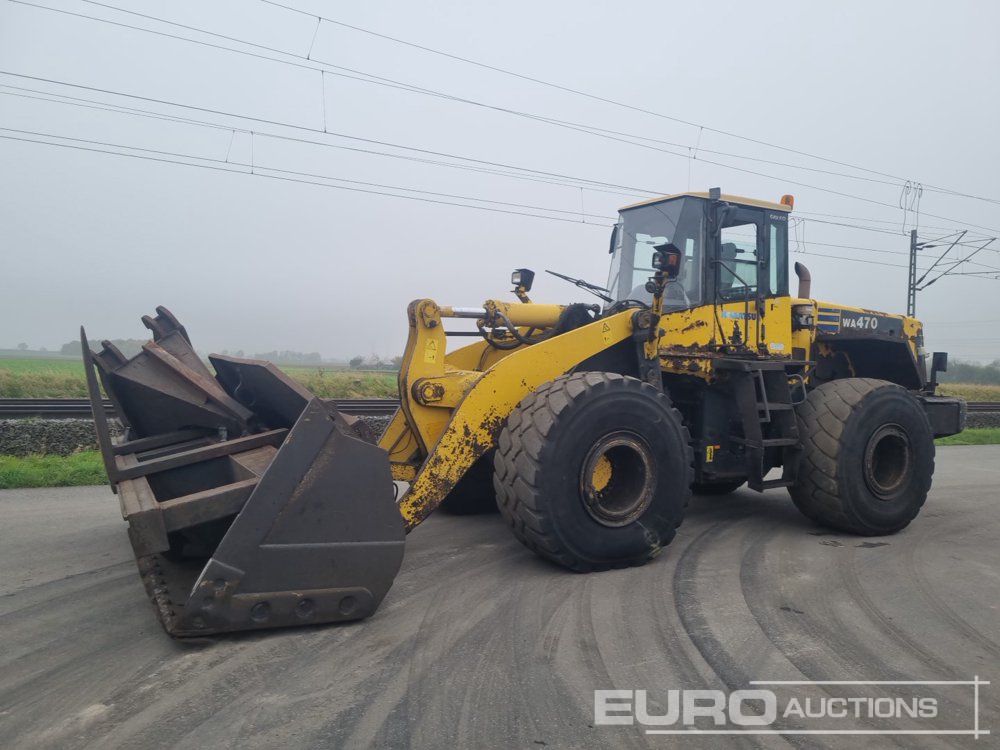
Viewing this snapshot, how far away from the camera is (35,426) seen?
9859 millimetres

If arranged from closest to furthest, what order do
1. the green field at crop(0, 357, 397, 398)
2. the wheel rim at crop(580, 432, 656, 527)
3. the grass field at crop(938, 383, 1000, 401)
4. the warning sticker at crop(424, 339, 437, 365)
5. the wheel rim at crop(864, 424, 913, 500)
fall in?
the wheel rim at crop(580, 432, 656, 527) < the warning sticker at crop(424, 339, 437, 365) < the wheel rim at crop(864, 424, 913, 500) < the green field at crop(0, 357, 397, 398) < the grass field at crop(938, 383, 1000, 401)

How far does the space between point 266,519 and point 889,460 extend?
566cm

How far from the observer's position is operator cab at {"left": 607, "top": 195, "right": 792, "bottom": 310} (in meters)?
6.57

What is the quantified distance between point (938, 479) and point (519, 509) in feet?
27.3

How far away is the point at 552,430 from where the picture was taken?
15.8ft

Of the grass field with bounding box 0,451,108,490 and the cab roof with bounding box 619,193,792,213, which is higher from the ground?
the cab roof with bounding box 619,193,792,213

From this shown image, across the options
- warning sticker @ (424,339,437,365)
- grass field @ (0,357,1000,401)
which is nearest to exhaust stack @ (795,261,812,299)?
warning sticker @ (424,339,437,365)

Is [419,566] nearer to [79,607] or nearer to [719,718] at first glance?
[79,607]

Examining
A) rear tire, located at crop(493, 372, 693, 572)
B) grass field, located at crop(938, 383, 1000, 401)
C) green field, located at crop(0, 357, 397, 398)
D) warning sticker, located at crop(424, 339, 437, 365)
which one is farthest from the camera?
grass field, located at crop(938, 383, 1000, 401)

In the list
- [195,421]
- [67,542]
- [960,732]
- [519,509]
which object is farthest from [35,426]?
[960,732]

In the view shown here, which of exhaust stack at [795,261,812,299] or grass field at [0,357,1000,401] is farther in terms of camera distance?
grass field at [0,357,1000,401]

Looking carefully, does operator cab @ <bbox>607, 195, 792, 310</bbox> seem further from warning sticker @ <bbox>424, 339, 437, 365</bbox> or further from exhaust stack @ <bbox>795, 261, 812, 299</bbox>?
warning sticker @ <bbox>424, 339, 437, 365</bbox>

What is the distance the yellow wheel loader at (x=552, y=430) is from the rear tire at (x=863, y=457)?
0.06ft

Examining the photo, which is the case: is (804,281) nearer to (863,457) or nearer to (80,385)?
(863,457)
